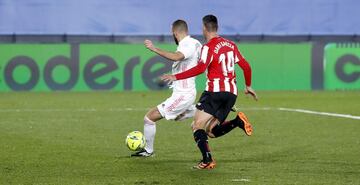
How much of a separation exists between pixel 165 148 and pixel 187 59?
6.27 feet

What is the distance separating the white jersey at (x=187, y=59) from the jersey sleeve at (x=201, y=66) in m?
0.67

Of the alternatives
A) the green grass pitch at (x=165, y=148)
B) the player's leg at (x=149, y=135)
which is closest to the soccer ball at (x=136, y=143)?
the player's leg at (x=149, y=135)

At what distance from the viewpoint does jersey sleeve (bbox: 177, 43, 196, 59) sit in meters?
12.6

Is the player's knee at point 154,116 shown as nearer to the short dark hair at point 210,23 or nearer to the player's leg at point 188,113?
the player's leg at point 188,113

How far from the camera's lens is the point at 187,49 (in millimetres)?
12719

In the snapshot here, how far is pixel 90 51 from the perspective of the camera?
28.8 m

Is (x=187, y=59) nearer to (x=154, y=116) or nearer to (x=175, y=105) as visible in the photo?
(x=175, y=105)

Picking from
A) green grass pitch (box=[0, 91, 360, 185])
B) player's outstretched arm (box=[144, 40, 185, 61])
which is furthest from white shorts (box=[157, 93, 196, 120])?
player's outstretched arm (box=[144, 40, 185, 61])

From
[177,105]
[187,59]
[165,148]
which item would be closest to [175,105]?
[177,105]

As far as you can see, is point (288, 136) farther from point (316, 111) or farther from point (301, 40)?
point (301, 40)

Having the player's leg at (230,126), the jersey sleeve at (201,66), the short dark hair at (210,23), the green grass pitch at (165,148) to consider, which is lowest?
the green grass pitch at (165,148)

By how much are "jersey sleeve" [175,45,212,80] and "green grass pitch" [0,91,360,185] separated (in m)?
1.19

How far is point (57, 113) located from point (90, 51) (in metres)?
7.75

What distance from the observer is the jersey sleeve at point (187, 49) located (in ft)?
41.5
